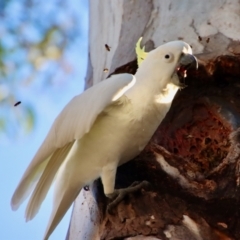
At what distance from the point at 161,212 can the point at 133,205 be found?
0.06m

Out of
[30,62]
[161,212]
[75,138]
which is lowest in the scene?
[30,62]

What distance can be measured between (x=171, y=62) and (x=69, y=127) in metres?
0.27

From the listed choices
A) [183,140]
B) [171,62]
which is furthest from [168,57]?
[183,140]

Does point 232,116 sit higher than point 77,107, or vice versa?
point 77,107

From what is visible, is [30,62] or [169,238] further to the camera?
[30,62]

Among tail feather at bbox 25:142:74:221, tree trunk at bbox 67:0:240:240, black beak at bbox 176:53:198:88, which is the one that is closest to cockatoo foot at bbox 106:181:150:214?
tree trunk at bbox 67:0:240:240

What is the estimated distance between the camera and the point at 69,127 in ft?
3.58

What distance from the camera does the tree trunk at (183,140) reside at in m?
1.03

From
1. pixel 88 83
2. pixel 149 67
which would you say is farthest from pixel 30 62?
pixel 149 67

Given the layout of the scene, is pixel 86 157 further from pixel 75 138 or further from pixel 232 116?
pixel 232 116

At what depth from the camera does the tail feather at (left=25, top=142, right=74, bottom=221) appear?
1.11 m

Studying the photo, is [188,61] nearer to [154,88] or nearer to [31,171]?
[154,88]

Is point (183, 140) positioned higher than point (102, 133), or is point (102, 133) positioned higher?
point (102, 133)

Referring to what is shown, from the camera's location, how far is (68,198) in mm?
1133
